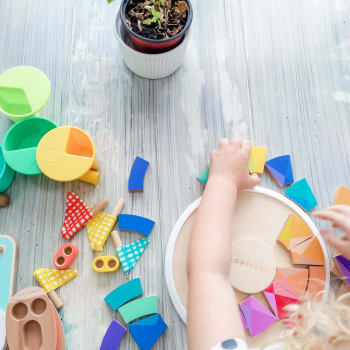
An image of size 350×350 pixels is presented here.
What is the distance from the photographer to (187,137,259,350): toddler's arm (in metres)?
0.56

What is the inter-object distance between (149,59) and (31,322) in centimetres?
55

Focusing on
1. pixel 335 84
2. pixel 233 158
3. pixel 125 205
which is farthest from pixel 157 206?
pixel 335 84

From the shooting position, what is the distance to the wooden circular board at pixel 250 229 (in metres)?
0.72

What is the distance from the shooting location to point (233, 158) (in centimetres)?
74

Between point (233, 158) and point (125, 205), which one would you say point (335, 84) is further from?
point (125, 205)

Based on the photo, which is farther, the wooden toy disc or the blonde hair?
the wooden toy disc

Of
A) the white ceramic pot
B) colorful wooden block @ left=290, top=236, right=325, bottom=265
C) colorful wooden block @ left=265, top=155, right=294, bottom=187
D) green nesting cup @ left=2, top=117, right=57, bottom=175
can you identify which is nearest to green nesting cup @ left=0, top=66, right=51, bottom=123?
green nesting cup @ left=2, top=117, right=57, bottom=175

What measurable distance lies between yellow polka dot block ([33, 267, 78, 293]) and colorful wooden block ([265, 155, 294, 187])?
0.46 meters

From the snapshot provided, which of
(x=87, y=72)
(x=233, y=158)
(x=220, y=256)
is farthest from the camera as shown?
(x=87, y=72)

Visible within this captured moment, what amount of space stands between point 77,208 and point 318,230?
0.50 m

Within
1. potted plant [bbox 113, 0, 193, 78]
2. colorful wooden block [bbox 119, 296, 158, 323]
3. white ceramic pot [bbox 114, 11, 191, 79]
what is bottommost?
colorful wooden block [bbox 119, 296, 158, 323]

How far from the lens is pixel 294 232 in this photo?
739 millimetres

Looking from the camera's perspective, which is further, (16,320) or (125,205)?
(125,205)

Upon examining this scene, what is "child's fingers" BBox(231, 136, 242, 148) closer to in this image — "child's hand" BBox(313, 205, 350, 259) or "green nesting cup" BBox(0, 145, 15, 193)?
"child's hand" BBox(313, 205, 350, 259)
